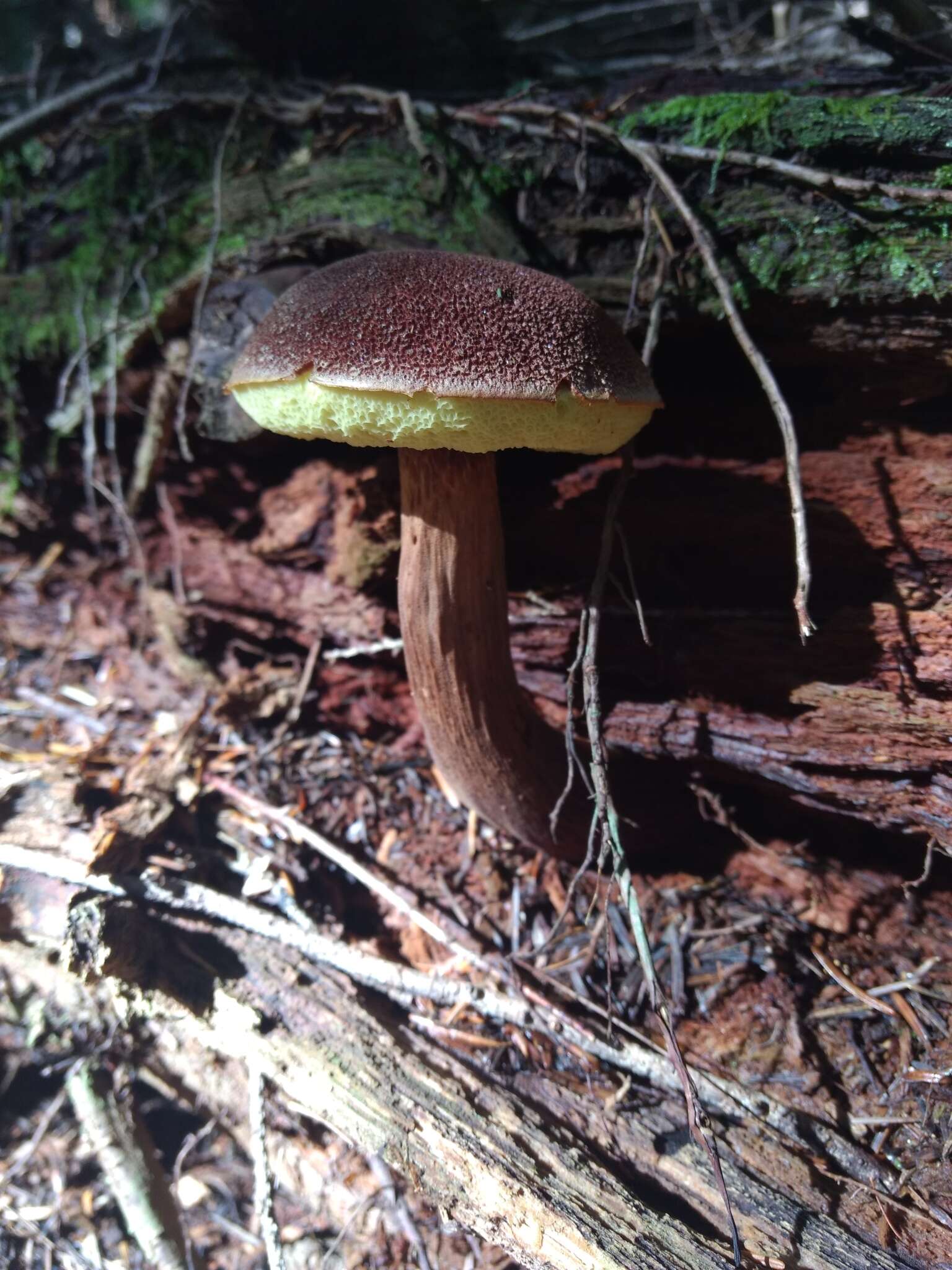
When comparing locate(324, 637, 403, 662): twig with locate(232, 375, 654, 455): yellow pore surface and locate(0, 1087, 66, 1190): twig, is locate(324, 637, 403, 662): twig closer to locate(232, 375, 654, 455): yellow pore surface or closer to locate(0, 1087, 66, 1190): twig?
locate(232, 375, 654, 455): yellow pore surface

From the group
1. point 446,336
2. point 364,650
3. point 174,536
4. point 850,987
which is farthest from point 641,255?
point 850,987

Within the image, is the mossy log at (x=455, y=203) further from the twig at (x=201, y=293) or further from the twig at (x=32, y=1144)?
the twig at (x=32, y=1144)

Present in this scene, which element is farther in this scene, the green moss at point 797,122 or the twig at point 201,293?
the twig at point 201,293

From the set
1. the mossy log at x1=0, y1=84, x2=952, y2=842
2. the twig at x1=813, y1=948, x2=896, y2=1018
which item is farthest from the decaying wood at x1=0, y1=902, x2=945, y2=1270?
the mossy log at x1=0, y1=84, x2=952, y2=842

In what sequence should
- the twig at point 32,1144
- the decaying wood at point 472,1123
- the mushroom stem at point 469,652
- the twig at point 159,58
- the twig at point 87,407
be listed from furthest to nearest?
the twig at point 159,58
the twig at point 87,407
the twig at point 32,1144
the mushroom stem at point 469,652
the decaying wood at point 472,1123

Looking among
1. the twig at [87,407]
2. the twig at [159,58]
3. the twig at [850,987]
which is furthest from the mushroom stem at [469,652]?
the twig at [159,58]

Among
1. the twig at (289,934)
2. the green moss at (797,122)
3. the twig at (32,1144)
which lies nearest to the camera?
the green moss at (797,122)

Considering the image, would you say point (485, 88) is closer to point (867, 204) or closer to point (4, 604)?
point (867, 204)
